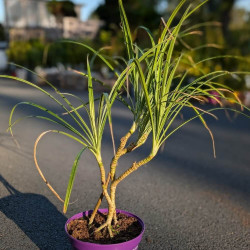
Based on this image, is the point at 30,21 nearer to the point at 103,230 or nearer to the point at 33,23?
the point at 33,23

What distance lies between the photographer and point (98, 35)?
64.3ft

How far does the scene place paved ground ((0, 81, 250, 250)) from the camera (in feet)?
8.29

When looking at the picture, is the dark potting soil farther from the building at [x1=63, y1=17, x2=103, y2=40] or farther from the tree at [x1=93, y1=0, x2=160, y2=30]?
the building at [x1=63, y1=17, x2=103, y2=40]

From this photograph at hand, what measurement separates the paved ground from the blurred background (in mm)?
1401

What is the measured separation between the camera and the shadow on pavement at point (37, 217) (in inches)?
94.7

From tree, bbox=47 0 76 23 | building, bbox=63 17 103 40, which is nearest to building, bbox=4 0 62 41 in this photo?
building, bbox=63 17 103 40

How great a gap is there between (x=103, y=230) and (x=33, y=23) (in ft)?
82.4

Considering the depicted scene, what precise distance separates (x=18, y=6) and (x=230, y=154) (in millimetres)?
23030

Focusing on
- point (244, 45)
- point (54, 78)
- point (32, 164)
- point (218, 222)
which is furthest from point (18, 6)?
point (218, 222)

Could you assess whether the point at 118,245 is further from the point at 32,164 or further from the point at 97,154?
the point at 32,164

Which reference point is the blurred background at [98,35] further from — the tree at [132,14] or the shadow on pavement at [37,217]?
the shadow on pavement at [37,217]

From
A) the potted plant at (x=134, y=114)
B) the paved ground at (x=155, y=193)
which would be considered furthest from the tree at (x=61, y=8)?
the potted plant at (x=134, y=114)

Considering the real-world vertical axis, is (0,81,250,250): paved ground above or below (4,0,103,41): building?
below

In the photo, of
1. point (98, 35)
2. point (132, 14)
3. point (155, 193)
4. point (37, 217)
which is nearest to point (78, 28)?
point (98, 35)
